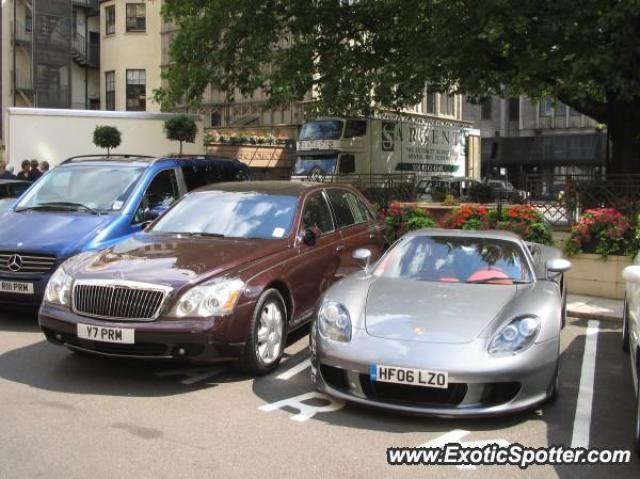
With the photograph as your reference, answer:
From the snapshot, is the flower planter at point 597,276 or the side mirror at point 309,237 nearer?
the side mirror at point 309,237

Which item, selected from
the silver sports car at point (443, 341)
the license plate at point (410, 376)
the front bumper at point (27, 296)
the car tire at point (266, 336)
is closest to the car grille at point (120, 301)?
the car tire at point (266, 336)

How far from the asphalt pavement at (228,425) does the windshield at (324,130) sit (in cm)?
1898

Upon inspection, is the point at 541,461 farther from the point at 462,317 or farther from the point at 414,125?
the point at 414,125

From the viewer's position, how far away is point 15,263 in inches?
282

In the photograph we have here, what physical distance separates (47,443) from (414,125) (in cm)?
2519

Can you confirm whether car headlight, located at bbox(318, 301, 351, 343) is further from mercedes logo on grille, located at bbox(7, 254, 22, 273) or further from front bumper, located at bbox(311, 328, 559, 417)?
mercedes logo on grille, located at bbox(7, 254, 22, 273)

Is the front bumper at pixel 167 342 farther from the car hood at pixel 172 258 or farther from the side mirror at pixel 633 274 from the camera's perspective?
the side mirror at pixel 633 274

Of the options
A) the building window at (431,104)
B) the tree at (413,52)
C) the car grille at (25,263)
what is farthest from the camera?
the building window at (431,104)

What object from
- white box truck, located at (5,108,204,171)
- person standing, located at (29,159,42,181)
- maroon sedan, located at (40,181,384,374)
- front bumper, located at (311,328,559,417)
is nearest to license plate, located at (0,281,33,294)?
maroon sedan, located at (40,181,384,374)

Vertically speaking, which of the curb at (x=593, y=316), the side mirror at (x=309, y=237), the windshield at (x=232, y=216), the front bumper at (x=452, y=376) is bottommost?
the curb at (x=593, y=316)

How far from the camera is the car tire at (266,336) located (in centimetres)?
541

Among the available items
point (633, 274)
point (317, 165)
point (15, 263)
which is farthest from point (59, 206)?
point (317, 165)

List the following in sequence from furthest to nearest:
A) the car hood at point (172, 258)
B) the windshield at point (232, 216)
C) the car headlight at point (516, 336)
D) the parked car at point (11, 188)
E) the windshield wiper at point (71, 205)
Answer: the parked car at point (11, 188) → the windshield wiper at point (71, 205) → the windshield at point (232, 216) → the car hood at point (172, 258) → the car headlight at point (516, 336)

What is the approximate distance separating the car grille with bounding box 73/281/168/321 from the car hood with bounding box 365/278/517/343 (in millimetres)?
1636
